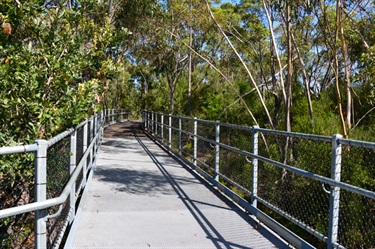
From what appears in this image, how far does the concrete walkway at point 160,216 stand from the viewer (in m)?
4.88

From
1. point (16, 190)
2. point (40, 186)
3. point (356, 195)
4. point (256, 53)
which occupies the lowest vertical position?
point (356, 195)

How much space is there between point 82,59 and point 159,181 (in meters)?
3.09

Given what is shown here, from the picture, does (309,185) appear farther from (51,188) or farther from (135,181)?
(51,188)

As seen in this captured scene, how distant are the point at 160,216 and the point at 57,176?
1.81 metres

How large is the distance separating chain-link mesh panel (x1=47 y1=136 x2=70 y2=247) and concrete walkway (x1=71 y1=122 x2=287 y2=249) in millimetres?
342

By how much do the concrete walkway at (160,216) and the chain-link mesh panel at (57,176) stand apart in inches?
13.5

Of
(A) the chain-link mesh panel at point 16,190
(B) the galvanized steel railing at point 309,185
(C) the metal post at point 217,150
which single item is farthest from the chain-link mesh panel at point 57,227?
(C) the metal post at point 217,150

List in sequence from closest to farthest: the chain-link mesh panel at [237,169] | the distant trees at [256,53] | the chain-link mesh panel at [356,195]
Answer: the chain-link mesh panel at [356,195], the chain-link mesh panel at [237,169], the distant trees at [256,53]

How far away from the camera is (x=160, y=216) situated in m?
5.97

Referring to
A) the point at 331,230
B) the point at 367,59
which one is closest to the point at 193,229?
the point at 331,230

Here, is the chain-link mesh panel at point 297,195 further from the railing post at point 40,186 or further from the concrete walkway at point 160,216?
the railing post at point 40,186

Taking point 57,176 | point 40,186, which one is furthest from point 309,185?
point 40,186

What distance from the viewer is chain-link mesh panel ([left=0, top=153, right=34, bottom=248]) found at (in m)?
4.90

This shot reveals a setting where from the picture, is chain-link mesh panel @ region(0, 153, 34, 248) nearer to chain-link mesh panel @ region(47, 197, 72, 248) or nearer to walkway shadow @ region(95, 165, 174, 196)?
chain-link mesh panel @ region(47, 197, 72, 248)
